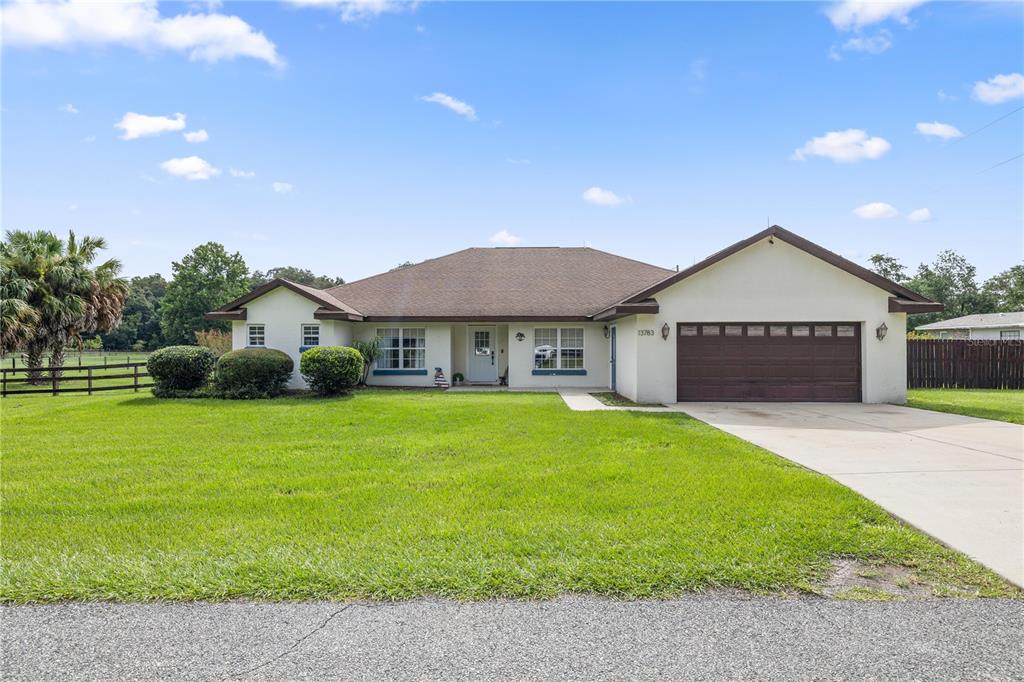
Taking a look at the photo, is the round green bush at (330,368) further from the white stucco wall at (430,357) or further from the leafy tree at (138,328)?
the leafy tree at (138,328)

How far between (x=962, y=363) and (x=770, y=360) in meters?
10.6

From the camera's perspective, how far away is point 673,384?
46.3 feet

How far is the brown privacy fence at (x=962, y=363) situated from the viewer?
19.2 m

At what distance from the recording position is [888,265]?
2039 inches

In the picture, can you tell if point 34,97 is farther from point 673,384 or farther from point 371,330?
point 673,384

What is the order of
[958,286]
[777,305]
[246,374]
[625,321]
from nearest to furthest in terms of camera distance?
[777,305]
[246,374]
[625,321]
[958,286]

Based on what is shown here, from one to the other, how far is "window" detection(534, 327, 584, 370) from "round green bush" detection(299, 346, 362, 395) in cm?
609

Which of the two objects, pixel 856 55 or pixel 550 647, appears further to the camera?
pixel 856 55

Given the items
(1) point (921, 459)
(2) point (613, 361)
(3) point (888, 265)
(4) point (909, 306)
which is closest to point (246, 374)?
(2) point (613, 361)

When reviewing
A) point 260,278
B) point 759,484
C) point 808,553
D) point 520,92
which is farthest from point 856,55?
point 260,278

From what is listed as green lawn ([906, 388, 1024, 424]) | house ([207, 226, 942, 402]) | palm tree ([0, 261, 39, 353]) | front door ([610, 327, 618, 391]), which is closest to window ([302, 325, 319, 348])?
house ([207, 226, 942, 402])

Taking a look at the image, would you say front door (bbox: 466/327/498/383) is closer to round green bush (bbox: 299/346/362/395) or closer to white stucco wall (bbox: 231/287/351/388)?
white stucco wall (bbox: 231/287/351/388)

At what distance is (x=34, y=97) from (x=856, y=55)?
1871cm

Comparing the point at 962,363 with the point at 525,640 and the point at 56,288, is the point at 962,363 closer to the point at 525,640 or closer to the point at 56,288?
the point at 525,640
